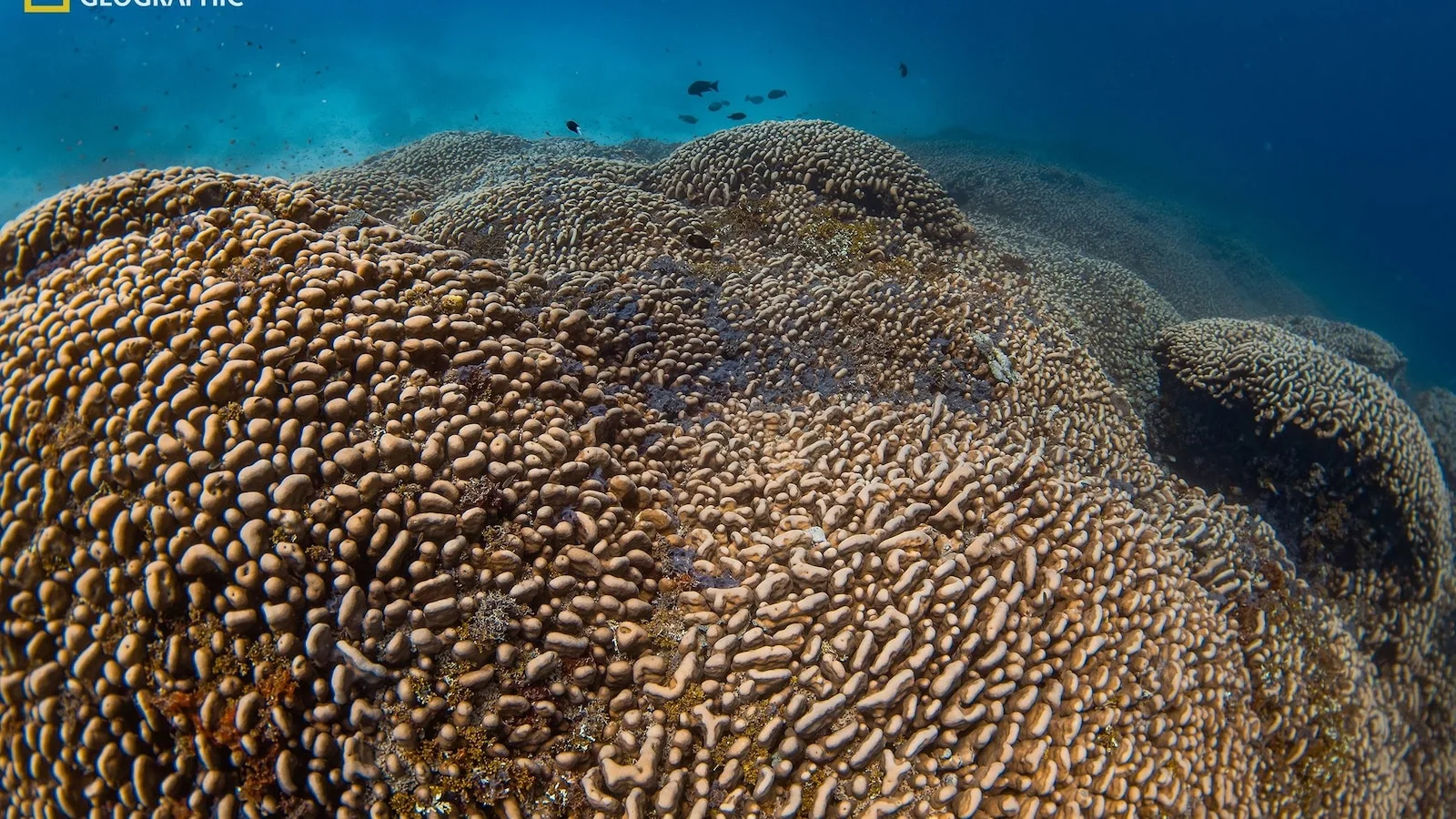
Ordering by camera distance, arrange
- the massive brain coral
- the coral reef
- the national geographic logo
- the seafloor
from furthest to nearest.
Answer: the national geographic logo < the coral reef < the massive brain coral < the seafloor

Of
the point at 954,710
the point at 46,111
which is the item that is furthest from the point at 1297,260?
the point at 46,111

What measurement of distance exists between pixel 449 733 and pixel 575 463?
127 cm

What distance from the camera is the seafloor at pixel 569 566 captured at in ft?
7.77

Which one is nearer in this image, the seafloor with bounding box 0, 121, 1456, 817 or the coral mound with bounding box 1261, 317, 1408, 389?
the seafloor with bounding box 0, 121, 1456, 817

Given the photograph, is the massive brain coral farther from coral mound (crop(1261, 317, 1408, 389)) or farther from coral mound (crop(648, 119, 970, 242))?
coral mound (crop(1261, 317, 1408, 389))

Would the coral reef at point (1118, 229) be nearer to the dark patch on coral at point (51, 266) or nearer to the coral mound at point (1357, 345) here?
the coral mound at point (1357, 345)

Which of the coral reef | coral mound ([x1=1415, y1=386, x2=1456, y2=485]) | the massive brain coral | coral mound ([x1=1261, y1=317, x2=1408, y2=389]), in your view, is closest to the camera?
the massive brain coral

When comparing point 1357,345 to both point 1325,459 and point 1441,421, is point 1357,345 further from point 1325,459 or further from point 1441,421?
point 1325,459

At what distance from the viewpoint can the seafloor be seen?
2.37 metres

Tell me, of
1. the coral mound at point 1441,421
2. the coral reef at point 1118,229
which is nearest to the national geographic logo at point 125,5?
the coral reef at point 1118,229

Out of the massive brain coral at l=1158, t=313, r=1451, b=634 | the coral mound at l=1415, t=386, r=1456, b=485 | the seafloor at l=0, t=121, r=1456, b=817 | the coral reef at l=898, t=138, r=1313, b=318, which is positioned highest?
the coral reef at l=898, t=138, r=1313, b=318

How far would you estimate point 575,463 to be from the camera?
314cm

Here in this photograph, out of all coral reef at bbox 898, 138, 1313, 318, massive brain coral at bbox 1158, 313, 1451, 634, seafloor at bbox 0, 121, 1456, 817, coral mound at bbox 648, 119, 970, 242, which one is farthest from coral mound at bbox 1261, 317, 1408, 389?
seafloor at bbox 0, 121, 1456, 817

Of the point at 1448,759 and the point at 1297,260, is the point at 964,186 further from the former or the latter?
the point at 1297,260
